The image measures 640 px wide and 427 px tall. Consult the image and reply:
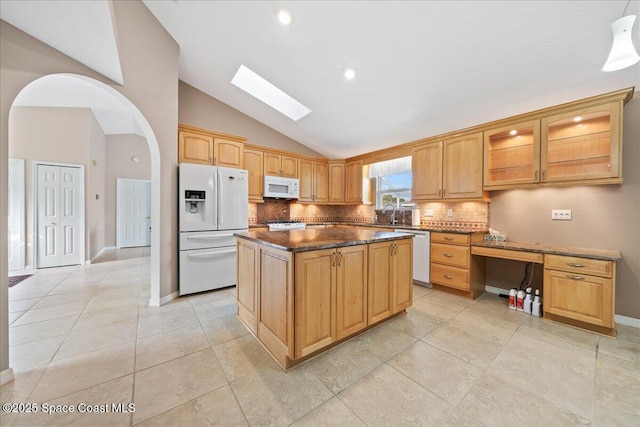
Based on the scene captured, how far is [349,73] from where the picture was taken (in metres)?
2.95

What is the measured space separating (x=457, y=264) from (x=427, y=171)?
1509mm

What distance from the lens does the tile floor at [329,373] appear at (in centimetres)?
133

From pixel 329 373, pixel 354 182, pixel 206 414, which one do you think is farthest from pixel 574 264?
pixel 354 182

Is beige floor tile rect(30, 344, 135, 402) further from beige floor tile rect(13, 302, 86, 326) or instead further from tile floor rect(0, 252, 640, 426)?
beige floor tile rect(13, 302, 86, 326)

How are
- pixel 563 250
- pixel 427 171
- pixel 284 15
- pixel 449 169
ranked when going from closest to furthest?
pixel 284 15
pixel 563 250
pixel 449 169
pixel 427 171

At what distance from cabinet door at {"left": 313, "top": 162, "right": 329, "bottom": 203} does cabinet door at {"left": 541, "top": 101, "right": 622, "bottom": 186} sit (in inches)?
140

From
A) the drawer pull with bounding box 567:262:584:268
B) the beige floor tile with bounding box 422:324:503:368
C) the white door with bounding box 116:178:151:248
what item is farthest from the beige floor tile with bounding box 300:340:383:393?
the white door with bounding box 116:178:151:248

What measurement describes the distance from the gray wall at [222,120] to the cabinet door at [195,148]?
2.50 ft

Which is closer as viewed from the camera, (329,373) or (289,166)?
(329,373)

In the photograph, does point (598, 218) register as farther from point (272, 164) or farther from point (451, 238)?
point (272, 164)

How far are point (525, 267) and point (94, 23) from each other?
4.95 meters

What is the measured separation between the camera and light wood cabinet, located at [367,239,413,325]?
2168 mm

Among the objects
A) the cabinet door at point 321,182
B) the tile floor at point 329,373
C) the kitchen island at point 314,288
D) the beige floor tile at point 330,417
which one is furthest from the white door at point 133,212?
the beige floor tile at point 330,417

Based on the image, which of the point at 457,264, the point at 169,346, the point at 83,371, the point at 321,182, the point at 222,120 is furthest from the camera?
the point at 321,182
